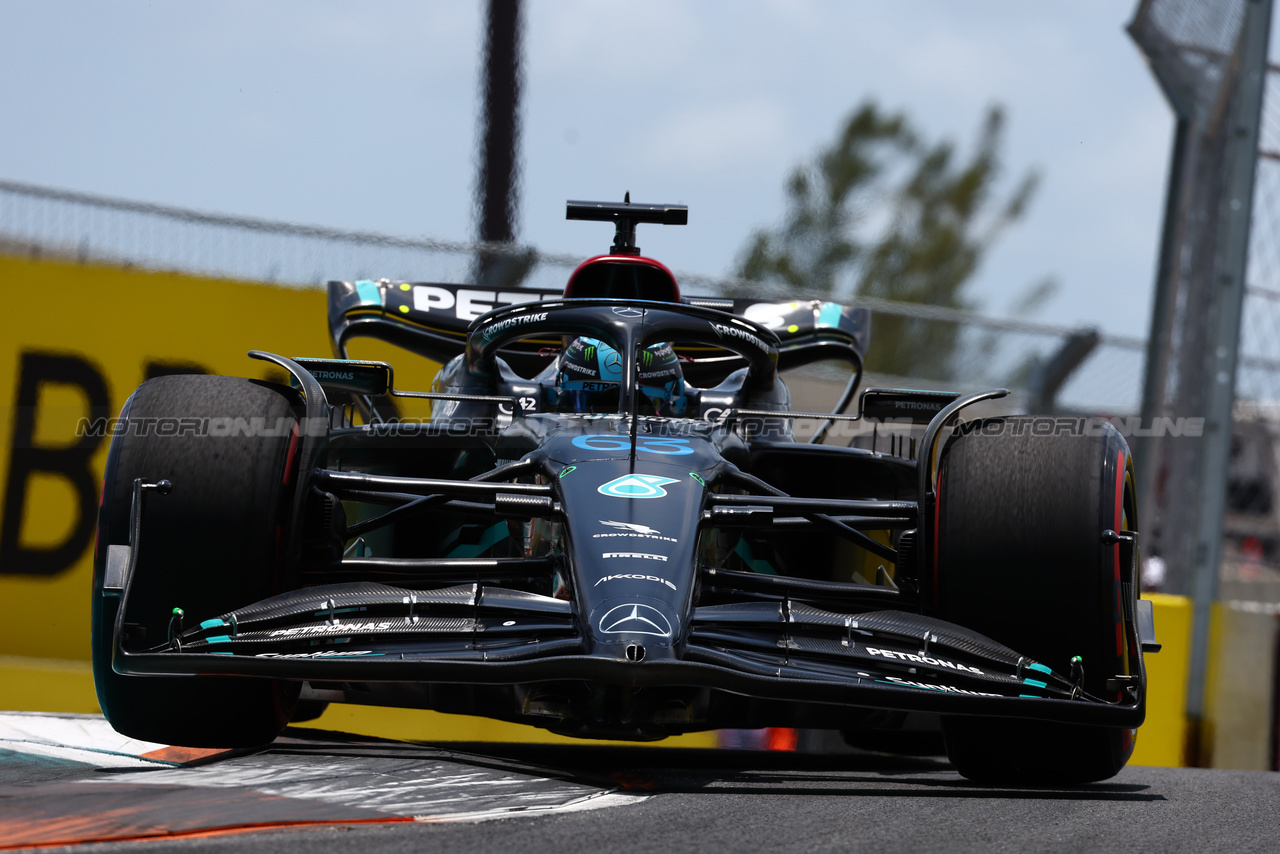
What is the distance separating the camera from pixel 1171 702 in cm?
708

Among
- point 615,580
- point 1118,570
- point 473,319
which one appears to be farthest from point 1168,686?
point 615,580

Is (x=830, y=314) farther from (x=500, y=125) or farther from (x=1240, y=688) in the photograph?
(x=500, y=125)

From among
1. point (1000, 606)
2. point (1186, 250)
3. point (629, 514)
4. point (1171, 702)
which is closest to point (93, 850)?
point (629, 514)

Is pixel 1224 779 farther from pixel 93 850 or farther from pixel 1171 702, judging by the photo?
pixel 93 850

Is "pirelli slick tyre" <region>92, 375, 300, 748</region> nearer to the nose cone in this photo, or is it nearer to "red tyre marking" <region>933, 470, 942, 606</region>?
the nose cone

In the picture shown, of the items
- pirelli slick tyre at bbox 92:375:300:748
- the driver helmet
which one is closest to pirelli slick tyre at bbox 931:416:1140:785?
the driver helmet

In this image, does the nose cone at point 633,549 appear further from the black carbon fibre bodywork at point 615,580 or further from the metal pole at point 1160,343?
the metal pole at point 1160,343

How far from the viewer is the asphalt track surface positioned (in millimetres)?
2629

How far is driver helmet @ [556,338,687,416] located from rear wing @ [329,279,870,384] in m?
1.22

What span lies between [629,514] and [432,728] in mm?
3581

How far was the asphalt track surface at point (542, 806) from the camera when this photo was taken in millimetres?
2629

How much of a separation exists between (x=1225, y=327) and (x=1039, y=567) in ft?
11.9

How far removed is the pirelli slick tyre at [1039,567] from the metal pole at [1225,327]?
3074mm

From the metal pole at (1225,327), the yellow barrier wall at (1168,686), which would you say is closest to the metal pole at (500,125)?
the metal pole at (1225,327)
